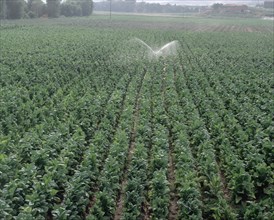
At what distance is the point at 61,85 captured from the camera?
19.0 m

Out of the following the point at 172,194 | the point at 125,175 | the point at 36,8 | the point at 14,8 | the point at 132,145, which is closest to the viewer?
the point at 172,194

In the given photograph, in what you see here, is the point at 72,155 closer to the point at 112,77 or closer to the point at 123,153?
the point at 123,153

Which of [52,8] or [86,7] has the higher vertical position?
[86,7]

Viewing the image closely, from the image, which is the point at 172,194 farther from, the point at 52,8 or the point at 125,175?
the point at 52,8

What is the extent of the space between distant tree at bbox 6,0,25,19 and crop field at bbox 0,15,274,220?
2060 inches

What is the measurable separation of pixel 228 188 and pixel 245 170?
2.65 feet

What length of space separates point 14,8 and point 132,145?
218 feet

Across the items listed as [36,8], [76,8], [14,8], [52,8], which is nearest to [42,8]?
[36,8]

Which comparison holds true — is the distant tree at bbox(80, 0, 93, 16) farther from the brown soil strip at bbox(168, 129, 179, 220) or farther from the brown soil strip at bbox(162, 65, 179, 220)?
the brown soil strip at bbox(168, 129, 179, 220)

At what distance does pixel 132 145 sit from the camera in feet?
40.3

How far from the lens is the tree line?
70438 millimetres

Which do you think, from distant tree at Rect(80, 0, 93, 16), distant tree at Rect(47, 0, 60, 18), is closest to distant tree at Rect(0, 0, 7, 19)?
distant tree at Rect(47, 0, 60, 18)

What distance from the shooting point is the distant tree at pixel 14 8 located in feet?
230

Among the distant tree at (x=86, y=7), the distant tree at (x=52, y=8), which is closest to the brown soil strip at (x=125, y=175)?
the distant tree at (x=52, y=8)
